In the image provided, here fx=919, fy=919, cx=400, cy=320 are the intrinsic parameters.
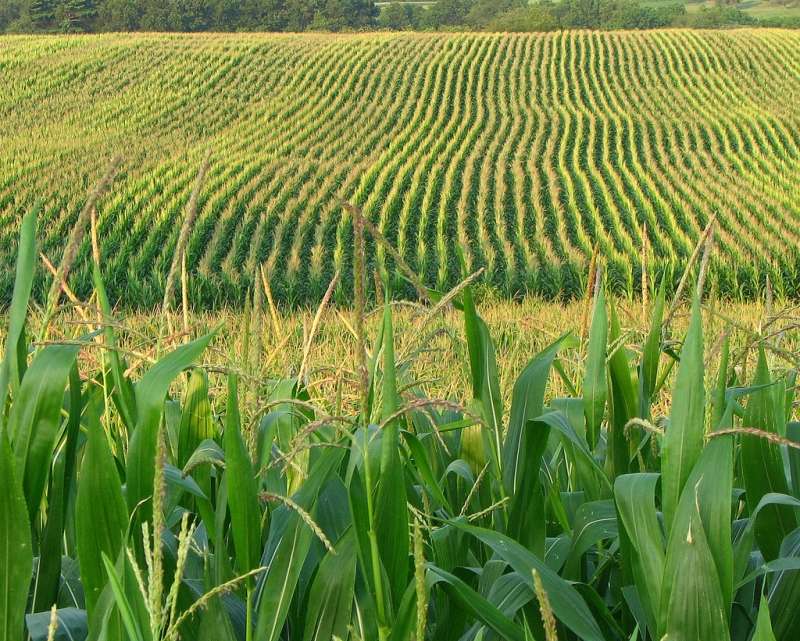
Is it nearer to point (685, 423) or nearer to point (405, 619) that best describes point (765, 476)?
point (685, 423)

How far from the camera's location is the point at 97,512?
968 millimetres

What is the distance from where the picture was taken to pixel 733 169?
18719 mm

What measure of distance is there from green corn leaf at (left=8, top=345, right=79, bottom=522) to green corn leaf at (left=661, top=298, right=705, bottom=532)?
684mm

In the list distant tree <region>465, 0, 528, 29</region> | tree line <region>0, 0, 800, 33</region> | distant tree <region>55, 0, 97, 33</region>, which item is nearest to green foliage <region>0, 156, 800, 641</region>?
tree line <region>0, 0, 800, 33</region>

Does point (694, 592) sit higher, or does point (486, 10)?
point (486, 10)

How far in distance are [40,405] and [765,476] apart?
955mm

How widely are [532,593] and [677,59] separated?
34088 mm

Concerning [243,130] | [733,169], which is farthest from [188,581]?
[243,130]

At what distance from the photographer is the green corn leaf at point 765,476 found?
4.12 ft

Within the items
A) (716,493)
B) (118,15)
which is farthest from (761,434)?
(118,15)

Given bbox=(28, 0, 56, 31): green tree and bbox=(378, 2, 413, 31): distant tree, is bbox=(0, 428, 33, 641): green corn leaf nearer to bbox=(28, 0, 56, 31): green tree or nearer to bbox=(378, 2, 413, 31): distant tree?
bbox=(28, 0, 56, 31): green tree

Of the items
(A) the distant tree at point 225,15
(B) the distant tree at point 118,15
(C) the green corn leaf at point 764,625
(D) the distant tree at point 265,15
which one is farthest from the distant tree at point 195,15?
(C) the green corn leaf at point 764,625

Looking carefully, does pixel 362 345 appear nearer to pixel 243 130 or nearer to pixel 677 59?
pixel 243 130

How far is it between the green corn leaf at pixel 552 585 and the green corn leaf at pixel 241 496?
0.22 m
